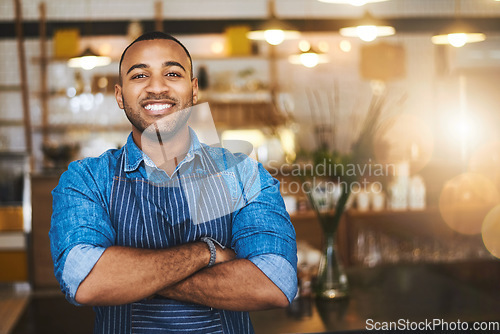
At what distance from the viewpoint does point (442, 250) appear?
3.38m

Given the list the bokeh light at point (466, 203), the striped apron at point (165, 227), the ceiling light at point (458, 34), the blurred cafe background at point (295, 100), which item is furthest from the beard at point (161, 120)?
the bokeh light at point (466, 203)

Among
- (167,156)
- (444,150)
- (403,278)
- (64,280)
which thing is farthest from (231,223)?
(444,150)

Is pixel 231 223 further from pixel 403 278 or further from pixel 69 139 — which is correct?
pixel 69 139

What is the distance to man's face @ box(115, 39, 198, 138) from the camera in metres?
1.31

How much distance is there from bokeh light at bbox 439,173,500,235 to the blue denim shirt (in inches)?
177

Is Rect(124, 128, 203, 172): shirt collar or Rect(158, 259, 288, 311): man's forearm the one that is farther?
Rect(124, 128, 203, 172): shirt collar

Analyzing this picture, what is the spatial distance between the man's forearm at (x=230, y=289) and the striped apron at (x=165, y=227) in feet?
0.22

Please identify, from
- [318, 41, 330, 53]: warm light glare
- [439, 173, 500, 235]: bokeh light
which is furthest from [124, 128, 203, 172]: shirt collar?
[318, 41, 330, 53]: warm light glare

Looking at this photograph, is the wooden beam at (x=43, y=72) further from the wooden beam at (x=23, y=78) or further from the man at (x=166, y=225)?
the man at (x=166, y=225)

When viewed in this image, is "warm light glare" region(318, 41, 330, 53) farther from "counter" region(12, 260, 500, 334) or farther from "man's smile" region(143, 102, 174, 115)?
"man's smile" region(143, 102, 174, 115)

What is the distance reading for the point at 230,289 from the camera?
1297 millimetres

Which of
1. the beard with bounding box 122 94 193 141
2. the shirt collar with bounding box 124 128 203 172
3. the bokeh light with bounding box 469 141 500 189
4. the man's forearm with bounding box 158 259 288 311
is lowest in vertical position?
the bokeh light with bounding box 469 141 500 189

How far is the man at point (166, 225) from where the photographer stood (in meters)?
1.27

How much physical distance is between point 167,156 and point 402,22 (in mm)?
5942
